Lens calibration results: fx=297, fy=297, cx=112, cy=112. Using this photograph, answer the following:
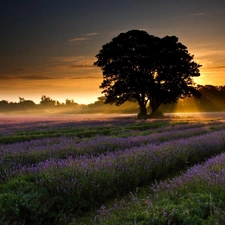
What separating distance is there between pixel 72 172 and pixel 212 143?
5976 mm

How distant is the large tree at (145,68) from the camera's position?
1454 inches

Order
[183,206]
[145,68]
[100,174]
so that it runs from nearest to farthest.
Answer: [183,206]
[100,174]
[145,68]

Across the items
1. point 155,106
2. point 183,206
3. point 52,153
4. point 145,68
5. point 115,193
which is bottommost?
point 115,193

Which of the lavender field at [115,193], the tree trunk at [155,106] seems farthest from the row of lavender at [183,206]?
the tree trunk at [155,106]

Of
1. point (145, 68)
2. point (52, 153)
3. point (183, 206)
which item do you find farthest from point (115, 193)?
point (145, 68)

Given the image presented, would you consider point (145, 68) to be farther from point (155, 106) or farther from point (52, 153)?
point (52, 153)

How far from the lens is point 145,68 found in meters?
37.7

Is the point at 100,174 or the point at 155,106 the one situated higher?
the point at 155,106

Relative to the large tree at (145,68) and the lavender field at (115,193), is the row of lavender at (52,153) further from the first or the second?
the large tree at (145,68)

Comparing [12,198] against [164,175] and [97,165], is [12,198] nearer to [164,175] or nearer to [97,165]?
[97,165]

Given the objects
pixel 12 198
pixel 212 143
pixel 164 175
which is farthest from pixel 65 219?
pixel 212 143

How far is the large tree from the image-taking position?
36.9 m

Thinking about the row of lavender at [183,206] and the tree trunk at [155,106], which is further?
the tree trunk at [155,106]

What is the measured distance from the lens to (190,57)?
39.4m
